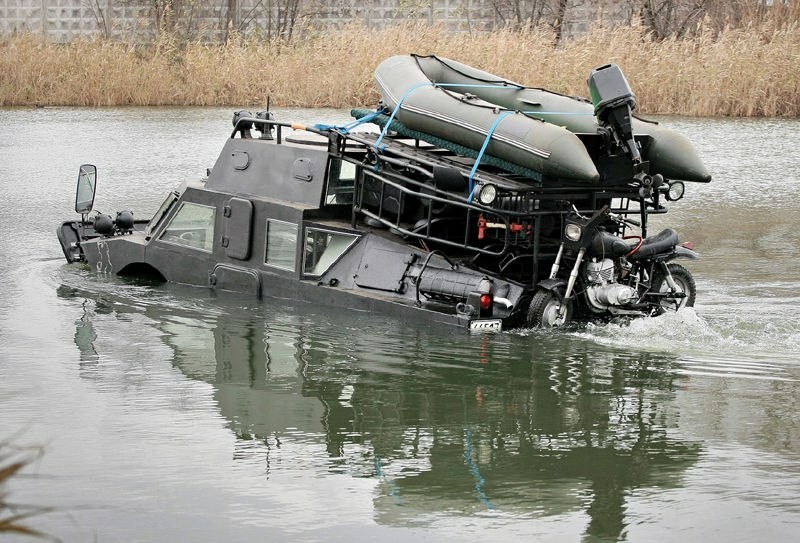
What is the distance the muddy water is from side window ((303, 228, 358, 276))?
1.40 feet

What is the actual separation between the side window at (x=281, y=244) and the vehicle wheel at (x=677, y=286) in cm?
320

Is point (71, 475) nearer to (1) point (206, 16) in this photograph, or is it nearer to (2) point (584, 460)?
(2) point (584, 460)

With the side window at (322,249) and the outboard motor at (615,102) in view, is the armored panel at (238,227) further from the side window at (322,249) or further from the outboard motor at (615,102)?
the outboard motor at (615,102)

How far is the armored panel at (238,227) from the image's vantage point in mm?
12680

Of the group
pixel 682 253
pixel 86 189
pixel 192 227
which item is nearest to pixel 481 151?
pixel 682 253

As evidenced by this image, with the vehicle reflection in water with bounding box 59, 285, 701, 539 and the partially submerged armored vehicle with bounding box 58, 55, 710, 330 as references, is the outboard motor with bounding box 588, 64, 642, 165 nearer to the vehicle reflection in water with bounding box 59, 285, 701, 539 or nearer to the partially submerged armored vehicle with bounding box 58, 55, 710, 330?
the partially submerged armored vehicle with bounding box 58, 55, 710, 330

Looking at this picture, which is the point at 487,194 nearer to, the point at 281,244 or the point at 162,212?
the point at 281,244

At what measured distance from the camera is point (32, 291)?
547 inches

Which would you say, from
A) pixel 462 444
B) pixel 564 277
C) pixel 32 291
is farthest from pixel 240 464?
pixel 32 291

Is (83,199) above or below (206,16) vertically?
below

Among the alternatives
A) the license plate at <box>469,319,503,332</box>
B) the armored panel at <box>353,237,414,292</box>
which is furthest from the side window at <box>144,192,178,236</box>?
the license plate at <box>469,319,503,332</box>

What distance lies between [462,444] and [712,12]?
84.7ft

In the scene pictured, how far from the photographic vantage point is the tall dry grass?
24953 mm

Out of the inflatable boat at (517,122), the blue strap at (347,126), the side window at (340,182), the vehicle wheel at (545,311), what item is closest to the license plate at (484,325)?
the vehicle wheel at (545,311)
